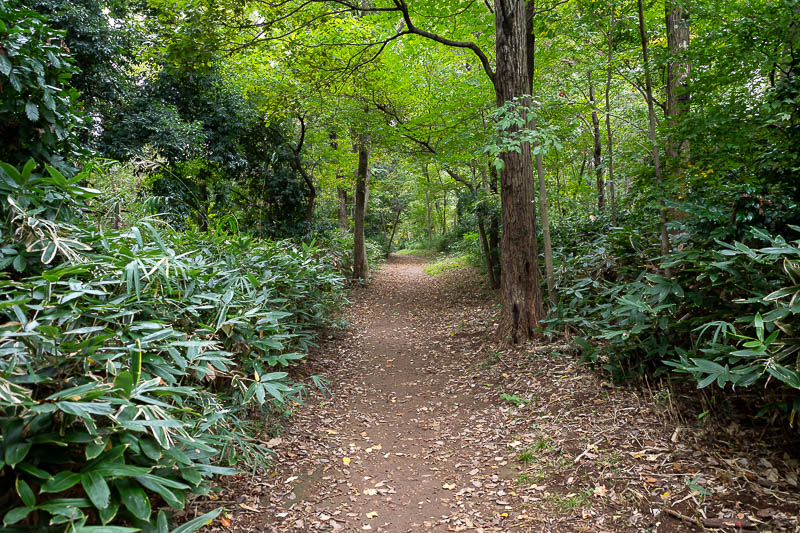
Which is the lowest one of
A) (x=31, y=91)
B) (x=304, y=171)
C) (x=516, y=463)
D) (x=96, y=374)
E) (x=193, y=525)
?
(x=516, y=463)

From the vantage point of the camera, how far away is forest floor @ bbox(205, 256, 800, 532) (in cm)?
263

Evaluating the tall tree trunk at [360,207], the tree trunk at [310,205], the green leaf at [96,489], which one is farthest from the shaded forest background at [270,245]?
the tree trunk at [310,205]

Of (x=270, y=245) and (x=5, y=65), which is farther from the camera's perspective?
(x=270, y=245)

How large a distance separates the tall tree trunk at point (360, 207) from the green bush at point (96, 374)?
370 inches

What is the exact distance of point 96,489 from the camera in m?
1.63

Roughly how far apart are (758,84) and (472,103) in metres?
5.17

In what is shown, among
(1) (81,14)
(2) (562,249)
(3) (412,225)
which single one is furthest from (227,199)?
(3) (412,225)

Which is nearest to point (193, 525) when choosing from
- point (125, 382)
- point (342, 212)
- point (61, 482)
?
point (61, 482)

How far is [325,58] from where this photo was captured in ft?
23.3

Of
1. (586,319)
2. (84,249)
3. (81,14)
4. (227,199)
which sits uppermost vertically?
(81,14)

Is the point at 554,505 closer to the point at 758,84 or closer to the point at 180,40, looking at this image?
the point at 758,84

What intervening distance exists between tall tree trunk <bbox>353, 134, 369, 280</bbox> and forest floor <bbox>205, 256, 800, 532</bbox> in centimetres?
774

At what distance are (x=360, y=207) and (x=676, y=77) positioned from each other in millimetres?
9346

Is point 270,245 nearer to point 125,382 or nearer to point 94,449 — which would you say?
point 125,382
